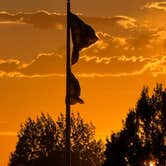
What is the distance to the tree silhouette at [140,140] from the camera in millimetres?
85688

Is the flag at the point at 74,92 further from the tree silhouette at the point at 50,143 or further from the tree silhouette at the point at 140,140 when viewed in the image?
the tree silhouette at the point at 50,143

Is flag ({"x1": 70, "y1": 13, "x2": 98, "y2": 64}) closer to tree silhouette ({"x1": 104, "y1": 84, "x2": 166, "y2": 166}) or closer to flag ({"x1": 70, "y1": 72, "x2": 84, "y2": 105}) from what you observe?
flag ({"x1": 70, "y1": 72, "x2": 84, "y2": 105})

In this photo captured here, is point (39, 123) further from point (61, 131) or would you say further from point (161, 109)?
point (161, 109)

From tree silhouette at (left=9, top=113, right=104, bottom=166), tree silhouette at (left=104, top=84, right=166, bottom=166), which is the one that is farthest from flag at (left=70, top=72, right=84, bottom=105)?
tree silhouette at (left=9, top=113, right=104, bottom=166)

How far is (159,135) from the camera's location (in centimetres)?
8694

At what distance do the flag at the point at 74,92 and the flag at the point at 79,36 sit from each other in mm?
834

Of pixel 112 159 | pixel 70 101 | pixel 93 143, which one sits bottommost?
pixel 93 143

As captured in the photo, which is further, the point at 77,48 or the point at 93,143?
the point at 93,143

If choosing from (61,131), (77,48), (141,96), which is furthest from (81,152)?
(77,48)

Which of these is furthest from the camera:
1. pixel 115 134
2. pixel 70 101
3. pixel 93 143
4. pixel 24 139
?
pixel 93 143

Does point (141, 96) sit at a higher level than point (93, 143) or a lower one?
higher

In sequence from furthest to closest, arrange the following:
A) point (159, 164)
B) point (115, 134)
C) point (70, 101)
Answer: point (115, 134)
point (159, 164)
point (70, 101)

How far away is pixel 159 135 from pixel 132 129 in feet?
8.08

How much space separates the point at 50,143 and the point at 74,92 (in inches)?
4426
